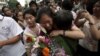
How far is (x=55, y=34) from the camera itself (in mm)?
3549

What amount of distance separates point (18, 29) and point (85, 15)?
1.09 meters

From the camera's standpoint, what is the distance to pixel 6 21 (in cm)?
463

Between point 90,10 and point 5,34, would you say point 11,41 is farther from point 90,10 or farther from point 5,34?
point 90,10

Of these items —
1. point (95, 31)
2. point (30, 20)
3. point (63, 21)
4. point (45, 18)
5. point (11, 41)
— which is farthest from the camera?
point (30, 20)

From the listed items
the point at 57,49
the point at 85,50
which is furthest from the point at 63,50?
the point at 85,50

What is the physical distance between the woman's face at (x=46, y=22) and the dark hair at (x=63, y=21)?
6cm

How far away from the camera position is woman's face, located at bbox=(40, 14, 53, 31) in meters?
3.58

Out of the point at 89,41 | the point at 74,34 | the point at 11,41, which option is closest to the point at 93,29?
the point at 89,41

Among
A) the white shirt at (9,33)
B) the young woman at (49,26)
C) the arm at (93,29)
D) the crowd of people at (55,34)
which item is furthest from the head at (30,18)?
the young woman at (49,26)

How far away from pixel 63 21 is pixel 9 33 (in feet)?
4.52

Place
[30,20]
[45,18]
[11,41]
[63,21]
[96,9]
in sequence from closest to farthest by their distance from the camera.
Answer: [63,21] < [45,18] < [96,9] < [11,41] < [30,20]

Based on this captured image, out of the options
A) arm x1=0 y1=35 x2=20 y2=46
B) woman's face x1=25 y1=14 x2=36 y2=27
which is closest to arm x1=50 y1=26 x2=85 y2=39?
arm x1=0 y1=35 x2=20 y2=46

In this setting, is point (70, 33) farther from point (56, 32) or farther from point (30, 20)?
point (30, 20)

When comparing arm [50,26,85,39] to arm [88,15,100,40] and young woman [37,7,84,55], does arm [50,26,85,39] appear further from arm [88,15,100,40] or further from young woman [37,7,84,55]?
arm [88,15,100,40]
